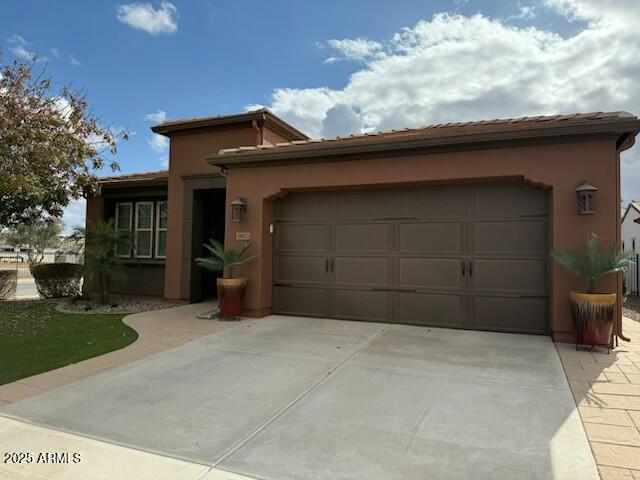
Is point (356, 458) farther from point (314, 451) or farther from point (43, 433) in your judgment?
point (43, 433)

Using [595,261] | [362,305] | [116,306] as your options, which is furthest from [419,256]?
[116,306]

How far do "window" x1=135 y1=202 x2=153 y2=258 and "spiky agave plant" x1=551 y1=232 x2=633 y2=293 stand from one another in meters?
10.3

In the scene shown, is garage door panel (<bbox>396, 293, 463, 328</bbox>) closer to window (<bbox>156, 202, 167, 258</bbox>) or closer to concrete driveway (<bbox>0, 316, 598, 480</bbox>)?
concrete driveway (<bbox>0, 316, 598, 480</bbox>)

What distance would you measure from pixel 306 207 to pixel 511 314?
4.25m

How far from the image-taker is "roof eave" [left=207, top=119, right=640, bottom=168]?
224 inches

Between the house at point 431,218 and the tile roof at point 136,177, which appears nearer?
the house at point 431,218

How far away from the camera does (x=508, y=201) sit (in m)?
6.67

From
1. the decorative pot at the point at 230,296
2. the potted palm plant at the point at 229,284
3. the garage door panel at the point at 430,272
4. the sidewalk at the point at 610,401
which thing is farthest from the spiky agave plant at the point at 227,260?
the sidewalk at the point at 610,401

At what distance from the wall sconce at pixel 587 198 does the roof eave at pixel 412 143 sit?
818mm

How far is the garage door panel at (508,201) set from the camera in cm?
651

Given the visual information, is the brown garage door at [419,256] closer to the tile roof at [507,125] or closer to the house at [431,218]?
the house at [431,218]

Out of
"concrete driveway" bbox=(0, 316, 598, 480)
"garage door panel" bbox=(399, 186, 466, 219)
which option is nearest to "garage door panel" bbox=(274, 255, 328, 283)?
"garage door panel" bbox=(399, 186, 466, 219)

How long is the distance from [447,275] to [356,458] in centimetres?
477

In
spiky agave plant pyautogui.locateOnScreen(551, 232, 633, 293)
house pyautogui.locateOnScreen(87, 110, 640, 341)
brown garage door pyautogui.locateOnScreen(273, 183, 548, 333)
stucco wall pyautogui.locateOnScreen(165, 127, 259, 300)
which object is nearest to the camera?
spiky agave plant pyautogui.locateOnScreen(551, 232, 633, 293)
